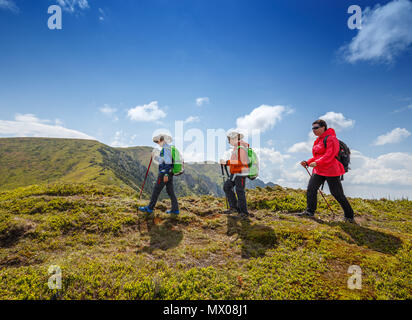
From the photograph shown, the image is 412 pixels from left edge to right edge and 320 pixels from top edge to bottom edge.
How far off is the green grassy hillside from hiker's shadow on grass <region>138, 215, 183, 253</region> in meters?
0.03

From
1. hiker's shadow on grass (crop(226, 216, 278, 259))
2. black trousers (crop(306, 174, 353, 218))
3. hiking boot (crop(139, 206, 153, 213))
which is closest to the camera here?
hiker's shadow on grass (crop(226, 216, 278, 259))

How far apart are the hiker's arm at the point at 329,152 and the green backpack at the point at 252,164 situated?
2.43m

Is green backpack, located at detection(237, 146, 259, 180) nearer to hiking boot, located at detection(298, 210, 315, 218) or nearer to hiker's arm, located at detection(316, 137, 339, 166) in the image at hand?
hiker's arm, located at detection(316, 137, 339, 166)

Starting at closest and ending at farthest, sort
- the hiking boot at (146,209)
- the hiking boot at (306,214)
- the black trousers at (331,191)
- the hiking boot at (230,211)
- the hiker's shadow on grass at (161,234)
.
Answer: the hiker's shadow on grass at (161,234), the black trousers at (331,191), the hiking boot at (146,209), the hiking boot at (306,214), the hiking boot at (230,211)

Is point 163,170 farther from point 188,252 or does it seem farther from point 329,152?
point 329,152

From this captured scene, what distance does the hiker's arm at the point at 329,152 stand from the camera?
297 inches

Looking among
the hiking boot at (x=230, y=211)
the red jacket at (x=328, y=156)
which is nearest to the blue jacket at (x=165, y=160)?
the hiking boot at (x=230, y=211)

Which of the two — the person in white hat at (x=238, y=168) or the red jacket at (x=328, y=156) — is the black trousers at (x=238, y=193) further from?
the red jacket at (x=328, y=156)

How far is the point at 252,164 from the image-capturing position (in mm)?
8555

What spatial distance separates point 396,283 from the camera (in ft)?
13.9

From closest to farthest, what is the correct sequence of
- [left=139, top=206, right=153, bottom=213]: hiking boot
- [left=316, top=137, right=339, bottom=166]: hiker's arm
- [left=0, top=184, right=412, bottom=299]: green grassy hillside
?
[left=0, top=184, right=412, bottom=299]: green grassy hillside, [left=316, top=137, right=339, bottom=166]: hiker's arm, [left=139, top=206, right=153, bottom=213]: hiking boot

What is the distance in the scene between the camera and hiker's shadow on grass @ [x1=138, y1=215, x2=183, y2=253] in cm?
623

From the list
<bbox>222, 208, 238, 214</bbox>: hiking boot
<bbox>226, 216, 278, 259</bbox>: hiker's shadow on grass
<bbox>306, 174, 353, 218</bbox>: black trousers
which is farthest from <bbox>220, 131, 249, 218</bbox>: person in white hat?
<bbox>306, 174, 353, 218</bbox>: black trousers
